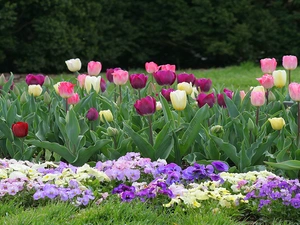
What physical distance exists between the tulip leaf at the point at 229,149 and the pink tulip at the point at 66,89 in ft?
3.11

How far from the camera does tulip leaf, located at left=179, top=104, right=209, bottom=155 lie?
3.65 metres

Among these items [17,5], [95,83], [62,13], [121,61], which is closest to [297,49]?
[121,61]

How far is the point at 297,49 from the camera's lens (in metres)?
11.4

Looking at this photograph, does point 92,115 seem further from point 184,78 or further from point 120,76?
point 184,78

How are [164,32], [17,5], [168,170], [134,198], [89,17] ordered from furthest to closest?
[164,32], [89,17], [17,5], [168,170], [134,198]

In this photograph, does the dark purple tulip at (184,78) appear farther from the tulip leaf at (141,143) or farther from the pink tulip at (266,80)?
the tulip leaf at (141,143)

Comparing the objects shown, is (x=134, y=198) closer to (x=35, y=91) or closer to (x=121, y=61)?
(x=35, y=91)

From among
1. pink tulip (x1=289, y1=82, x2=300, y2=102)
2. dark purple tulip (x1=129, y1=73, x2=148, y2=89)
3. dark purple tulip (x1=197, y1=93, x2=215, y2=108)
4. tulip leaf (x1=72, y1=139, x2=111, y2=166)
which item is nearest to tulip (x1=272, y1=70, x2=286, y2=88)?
dark purple tulip (x1=197, y1=93, x2=215, y2=108)

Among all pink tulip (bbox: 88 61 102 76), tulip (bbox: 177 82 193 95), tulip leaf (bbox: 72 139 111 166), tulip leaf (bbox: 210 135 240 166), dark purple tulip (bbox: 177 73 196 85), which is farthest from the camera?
pink tulip (bbox: 88 61 102 76)

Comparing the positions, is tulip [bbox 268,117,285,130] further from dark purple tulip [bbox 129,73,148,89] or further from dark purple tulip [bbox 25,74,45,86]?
dark purple tulip [bbox 25,74,45,86]

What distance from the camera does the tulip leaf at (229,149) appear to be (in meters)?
3.49

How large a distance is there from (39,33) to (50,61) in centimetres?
54

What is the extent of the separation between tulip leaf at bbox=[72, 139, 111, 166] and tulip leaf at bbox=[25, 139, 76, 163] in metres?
0.04

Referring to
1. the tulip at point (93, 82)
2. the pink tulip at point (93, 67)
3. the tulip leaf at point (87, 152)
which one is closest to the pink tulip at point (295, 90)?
the tulip leaf at point (87, 152)
